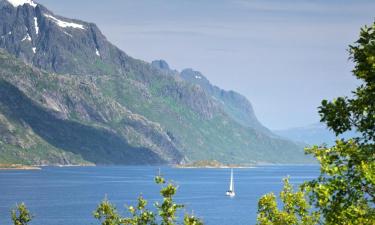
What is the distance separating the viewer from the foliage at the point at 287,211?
48.9 m

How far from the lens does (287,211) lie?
2109 inches

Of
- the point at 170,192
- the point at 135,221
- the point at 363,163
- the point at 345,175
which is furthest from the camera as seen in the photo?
the point at 135,221

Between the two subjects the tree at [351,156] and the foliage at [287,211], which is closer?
the tree at [351,156]

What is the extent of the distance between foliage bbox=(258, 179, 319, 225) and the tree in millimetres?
10338

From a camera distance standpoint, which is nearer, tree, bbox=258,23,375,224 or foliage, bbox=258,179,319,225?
tree, bbox=258,23,375,224

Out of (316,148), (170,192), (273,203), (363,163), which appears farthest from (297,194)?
(363,163)

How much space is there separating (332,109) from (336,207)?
16.2 ft

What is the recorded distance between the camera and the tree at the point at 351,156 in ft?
114

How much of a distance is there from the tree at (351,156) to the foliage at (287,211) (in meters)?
10.3

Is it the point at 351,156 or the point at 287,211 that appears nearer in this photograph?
the point at 351,156

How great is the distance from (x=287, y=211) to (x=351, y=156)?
1819 cm

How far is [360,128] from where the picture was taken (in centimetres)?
3669

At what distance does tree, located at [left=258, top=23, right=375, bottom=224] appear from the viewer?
34.7 m

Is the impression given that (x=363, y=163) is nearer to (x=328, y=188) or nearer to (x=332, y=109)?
(x=328, y=188)
